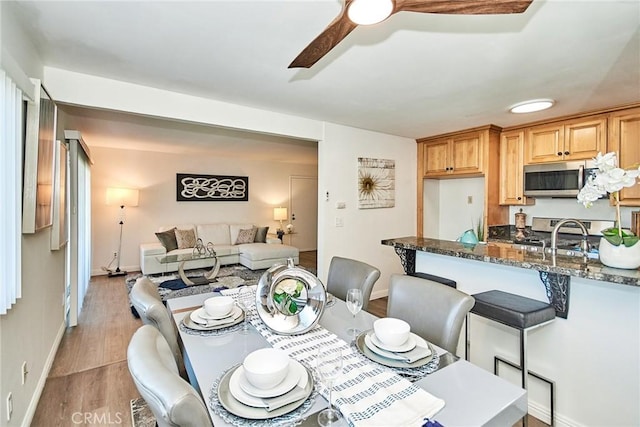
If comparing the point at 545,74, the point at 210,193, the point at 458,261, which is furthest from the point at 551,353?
the point at 210,193

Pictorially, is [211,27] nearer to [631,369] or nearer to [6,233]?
[6,233]

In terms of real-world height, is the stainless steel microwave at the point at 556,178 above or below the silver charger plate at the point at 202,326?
above

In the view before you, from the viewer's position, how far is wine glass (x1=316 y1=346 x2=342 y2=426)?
0.85 m

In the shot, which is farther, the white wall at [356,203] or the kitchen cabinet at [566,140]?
the white wall at [356,203]

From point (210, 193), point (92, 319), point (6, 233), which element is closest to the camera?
point (6, 233)

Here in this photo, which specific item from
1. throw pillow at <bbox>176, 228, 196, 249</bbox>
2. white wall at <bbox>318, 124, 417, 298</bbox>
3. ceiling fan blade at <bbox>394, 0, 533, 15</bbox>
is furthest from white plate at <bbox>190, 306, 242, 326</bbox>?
throw pillow at <bbox>176, 228, 196, 249</bbox>

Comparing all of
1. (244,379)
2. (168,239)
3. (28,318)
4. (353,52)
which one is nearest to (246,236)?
(168,239)

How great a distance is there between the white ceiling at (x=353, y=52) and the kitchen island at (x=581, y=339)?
1303mm

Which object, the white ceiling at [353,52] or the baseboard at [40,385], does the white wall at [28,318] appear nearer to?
the baseboard at [40,385]

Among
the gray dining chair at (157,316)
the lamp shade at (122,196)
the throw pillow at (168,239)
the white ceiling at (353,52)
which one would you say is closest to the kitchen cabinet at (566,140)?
the white ceiling at (353,52)

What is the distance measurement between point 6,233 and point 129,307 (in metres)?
2.80

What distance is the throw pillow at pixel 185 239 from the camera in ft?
18.5

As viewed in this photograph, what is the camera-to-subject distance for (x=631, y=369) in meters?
1.53

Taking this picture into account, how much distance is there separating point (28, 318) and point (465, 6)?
2858 mm
